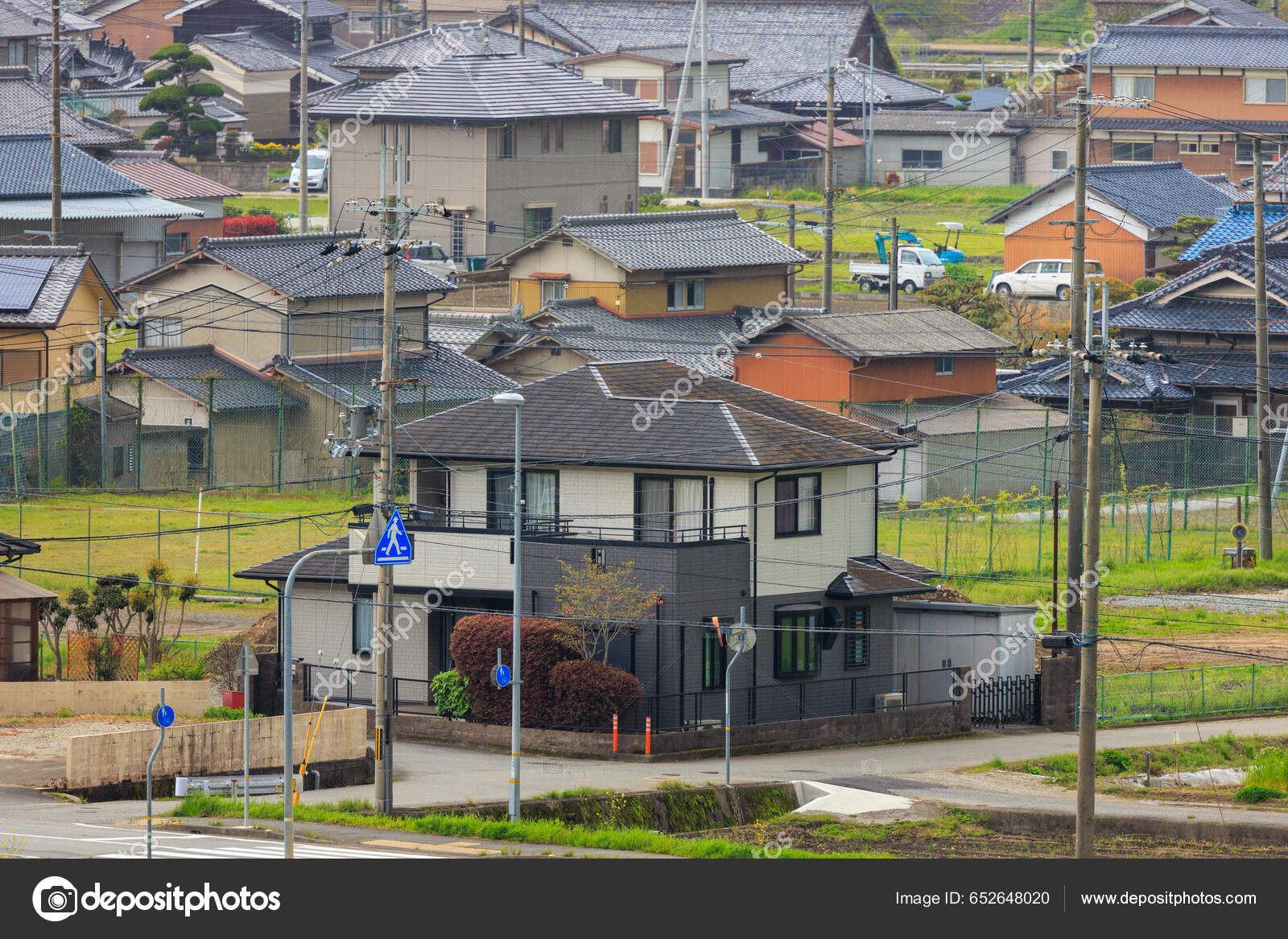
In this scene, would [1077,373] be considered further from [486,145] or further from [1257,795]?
[486,145]

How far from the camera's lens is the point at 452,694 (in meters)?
34.8

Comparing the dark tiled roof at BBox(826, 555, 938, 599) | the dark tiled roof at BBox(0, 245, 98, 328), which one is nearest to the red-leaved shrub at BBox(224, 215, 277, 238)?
the dark tiled roof at BBox(0, 245, 98, 328)

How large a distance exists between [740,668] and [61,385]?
2464 centimetres

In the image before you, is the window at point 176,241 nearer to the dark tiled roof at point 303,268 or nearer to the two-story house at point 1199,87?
the dark tiled roof at point 303,268

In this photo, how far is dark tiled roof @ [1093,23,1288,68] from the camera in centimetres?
8300

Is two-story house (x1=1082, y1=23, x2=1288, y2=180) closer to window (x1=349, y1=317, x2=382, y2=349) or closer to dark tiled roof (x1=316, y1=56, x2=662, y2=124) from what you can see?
dark tiled roof (x1=316, y1=56, x2=662, y2=124)

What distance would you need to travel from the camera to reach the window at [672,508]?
35.4 metres

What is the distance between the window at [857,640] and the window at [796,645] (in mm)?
868

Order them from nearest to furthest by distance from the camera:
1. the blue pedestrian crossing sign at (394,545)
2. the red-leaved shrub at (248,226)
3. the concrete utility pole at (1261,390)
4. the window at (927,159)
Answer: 1. the blue pedestrian crossing sign at (394,545)
2. the concrete utility pole at (1261,390)
3. the red-leaved shrub at (248,226)
4. the window at (927,159)

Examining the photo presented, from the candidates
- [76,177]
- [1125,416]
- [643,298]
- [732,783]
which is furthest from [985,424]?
[76,177]


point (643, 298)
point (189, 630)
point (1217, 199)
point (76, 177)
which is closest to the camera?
point (189, 630)

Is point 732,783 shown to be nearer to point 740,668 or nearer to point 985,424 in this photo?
point 740,668

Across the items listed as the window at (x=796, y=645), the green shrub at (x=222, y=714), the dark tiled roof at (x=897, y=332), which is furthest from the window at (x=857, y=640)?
the dark tiled roof at (x=897, y=332)

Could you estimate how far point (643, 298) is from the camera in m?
63.9
